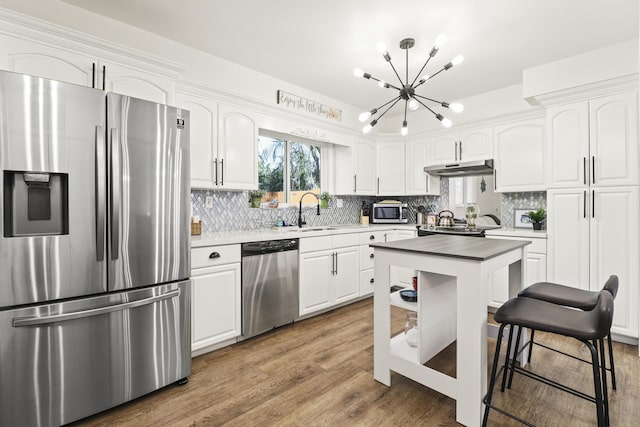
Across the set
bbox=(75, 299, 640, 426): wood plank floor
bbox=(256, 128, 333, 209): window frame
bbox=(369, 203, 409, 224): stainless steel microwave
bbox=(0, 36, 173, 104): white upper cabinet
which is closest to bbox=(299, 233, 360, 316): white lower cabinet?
bbox=(75, 299, 640, 426): wood plank floor

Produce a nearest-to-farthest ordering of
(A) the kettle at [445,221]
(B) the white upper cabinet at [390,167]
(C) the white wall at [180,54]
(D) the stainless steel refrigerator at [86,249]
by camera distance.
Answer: (D) the stainless steel refrigerator at [86,249] < (C) the white wall at [180,54] < (A) the kettle at [445,221] < (B) the white upper cabinet at [390,167]

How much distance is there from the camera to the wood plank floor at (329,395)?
5.82ft

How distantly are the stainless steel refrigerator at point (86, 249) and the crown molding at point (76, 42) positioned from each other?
0.44 metres

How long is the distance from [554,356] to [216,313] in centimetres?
273

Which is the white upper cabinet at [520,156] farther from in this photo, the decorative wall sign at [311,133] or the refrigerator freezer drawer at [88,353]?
the refrigerator freezer drawer at [88,353]

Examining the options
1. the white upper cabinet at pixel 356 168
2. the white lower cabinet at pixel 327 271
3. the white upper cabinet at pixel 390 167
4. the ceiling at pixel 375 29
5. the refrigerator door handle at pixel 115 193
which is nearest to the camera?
the refrigerator door handle at pixel 115 193

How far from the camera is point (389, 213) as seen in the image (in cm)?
461

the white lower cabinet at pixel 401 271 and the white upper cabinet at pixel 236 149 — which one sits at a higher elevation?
the white upper cabinet at pixel 236 149

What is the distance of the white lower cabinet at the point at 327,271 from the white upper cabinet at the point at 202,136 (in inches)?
44.3

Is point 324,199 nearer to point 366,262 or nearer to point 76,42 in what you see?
point 366,262

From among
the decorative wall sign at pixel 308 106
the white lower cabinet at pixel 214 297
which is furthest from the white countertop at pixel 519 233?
the white lower cabinet at pixel 214 297

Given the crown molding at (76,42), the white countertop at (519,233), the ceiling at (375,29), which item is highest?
the ceiling at (375,29)

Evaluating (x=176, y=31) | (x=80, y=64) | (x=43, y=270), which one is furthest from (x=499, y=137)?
(x=43, y=270)

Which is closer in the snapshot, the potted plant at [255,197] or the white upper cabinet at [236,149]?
the white upper cabinet at [236,149]
